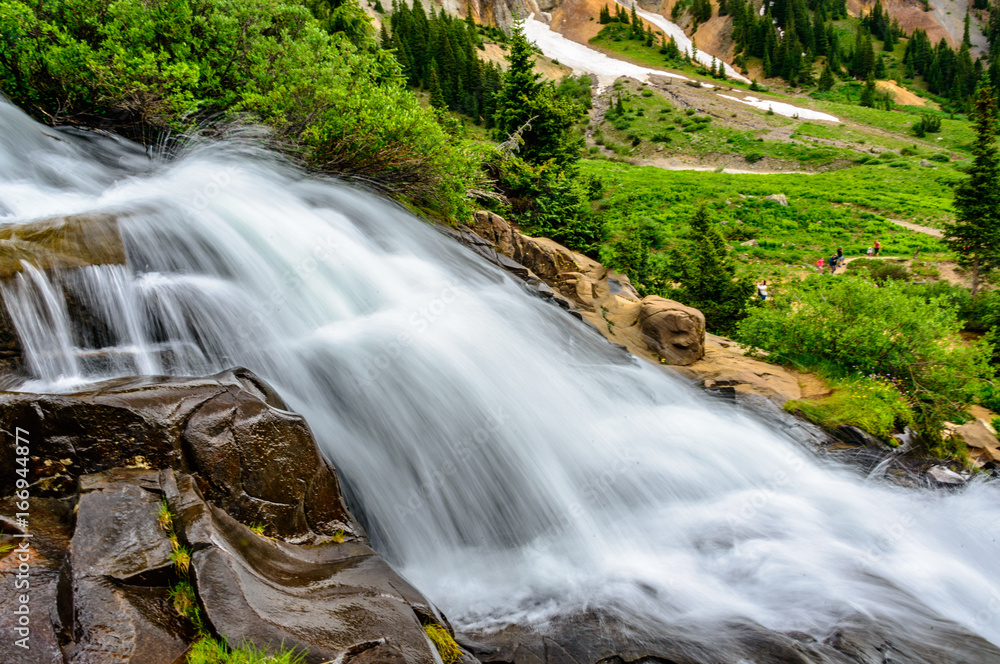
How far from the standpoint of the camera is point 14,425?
3.78 metres

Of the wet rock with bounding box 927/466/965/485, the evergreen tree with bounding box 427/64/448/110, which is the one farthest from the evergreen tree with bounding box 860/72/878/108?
the wet rock with bounding box 927/466/965/485

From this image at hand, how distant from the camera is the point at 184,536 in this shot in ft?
12.1

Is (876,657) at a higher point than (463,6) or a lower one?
lower

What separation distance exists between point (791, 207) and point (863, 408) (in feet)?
107

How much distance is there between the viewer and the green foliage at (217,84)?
10.3m

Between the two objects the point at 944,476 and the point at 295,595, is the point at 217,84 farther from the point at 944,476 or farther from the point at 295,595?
the point at 944,476

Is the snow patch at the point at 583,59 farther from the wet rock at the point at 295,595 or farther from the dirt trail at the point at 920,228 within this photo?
the wet rock at the point at 295,595

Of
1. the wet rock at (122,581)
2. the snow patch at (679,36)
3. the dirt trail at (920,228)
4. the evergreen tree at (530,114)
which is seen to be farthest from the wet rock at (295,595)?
the snow patch at (679,36)

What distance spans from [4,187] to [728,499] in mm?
11486

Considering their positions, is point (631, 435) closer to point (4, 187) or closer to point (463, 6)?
point (4, 187)

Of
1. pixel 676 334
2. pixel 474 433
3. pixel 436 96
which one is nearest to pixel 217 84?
pixel 474 433

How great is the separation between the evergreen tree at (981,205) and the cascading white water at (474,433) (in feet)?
77.0

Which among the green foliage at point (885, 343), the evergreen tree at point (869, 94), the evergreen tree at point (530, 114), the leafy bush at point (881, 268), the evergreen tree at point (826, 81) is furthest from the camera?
the evergreen tree at point (826, 81)

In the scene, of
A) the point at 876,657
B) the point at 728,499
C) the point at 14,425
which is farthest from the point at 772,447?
the point at 14,425
